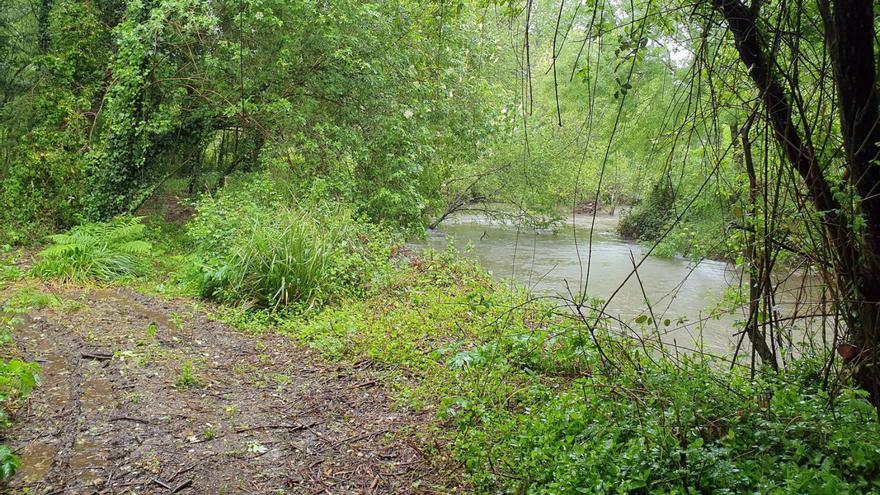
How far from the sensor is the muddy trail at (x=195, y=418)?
259 cm

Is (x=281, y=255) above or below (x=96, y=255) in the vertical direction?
above

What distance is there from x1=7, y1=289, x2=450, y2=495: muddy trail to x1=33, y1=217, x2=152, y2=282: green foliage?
1.32 metres

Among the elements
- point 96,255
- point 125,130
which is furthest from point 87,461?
point 125,130

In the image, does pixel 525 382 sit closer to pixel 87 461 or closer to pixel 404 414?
pixel 404 414

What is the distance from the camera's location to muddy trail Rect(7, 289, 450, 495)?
2.59 meters

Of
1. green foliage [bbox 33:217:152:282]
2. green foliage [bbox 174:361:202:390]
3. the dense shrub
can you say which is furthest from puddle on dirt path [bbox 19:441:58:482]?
green foliage [bbox 33:217:152:282]

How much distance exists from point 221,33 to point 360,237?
4.23m

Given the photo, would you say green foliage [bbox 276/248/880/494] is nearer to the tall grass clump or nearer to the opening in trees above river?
the opening in trees above river

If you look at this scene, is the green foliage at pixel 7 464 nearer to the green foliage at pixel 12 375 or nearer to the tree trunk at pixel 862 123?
the green foliage at pixel 12 375

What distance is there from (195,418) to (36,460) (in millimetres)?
784

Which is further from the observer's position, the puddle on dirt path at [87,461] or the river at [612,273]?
the river at [612,273]

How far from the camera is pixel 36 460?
2.51 meters

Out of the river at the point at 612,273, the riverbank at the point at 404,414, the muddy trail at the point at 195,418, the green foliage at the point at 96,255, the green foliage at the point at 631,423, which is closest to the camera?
the green foliage at the point at 631,423

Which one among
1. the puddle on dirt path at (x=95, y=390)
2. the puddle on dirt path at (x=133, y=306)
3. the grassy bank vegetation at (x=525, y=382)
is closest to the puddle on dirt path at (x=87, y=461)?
the puddle on dirt path at (x=95, y=390)
